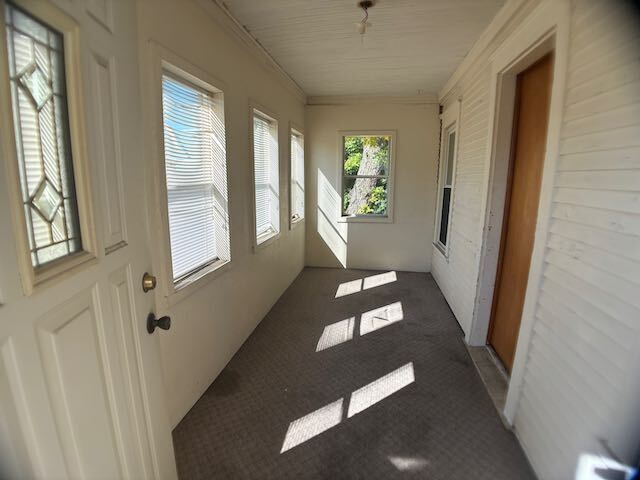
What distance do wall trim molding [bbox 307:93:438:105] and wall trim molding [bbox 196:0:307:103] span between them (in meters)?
0.95

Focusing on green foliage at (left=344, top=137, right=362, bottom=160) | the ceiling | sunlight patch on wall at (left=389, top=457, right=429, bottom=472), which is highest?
the ceiling

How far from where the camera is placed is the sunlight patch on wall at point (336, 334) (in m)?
2.83

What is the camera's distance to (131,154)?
1.03 m

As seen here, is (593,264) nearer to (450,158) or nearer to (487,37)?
(487,37)

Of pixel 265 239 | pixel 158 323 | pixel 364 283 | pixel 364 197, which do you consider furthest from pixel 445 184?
pixel 158 323

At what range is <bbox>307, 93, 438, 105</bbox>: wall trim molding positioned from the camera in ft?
14.9

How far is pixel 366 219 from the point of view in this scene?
5008 millimetres

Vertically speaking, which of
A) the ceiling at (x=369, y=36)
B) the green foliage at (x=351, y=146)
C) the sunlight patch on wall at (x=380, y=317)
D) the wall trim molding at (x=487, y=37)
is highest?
the ceiling at (x=369, y=36)

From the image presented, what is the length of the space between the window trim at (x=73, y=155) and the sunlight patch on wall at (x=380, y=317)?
2.58m

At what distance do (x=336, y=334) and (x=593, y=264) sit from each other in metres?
2.13

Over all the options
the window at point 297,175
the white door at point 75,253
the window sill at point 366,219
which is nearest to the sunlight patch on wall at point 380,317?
the window sill at point 366,219

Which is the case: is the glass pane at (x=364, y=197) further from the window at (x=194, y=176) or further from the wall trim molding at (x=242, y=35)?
the window at (x=194, y=176)

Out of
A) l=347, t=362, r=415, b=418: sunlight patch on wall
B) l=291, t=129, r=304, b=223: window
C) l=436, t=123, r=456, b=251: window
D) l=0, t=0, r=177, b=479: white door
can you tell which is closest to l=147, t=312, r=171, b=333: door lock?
l=0, t=0, r=177, b=479: white door

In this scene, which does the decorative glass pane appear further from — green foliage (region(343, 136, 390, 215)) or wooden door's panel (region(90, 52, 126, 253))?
green foliage (region(343, 136, 390, 215))
